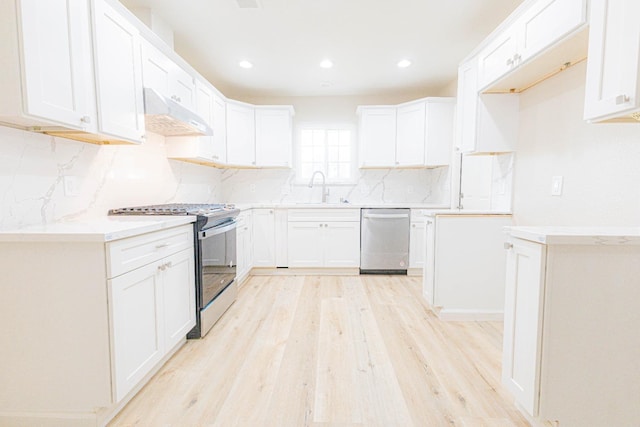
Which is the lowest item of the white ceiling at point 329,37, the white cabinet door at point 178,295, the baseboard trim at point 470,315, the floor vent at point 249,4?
the baseboard trim at point 470,315

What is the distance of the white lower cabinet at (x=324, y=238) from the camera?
380cm

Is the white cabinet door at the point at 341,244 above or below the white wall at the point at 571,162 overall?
below

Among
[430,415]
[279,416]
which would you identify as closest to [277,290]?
[279,416]

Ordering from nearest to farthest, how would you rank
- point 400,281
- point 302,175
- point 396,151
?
point 400,281 → point 396,151 → point 302,175

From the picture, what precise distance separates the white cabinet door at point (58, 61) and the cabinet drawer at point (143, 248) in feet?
2.19

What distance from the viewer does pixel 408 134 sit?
3998 mm

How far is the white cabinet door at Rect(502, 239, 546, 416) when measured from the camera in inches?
49.3

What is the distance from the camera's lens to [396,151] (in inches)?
161

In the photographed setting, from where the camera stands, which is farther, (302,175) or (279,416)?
(302,175)

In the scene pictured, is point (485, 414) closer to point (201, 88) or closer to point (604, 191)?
point (604, 191)

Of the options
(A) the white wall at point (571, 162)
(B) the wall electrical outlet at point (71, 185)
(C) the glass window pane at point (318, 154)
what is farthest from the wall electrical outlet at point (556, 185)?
(B) the wall electrical outlet at point (71, 185)

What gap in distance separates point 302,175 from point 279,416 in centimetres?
345

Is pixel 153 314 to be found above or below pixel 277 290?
above

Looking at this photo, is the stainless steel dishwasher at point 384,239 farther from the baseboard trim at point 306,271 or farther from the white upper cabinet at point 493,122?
the white upper cabinet at point 493,122
